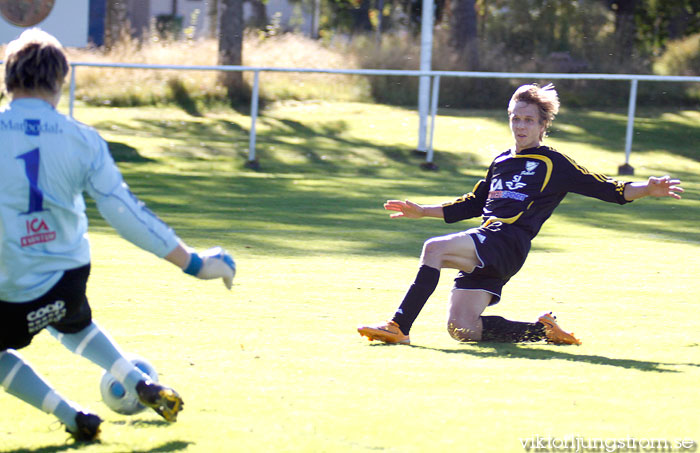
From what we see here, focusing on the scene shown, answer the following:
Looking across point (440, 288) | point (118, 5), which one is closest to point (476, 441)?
point (440, 288)

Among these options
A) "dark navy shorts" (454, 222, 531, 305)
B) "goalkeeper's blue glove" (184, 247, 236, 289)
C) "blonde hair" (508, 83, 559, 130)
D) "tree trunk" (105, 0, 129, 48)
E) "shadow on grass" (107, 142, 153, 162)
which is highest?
"tree trunk" (105, 0, 129, 48)

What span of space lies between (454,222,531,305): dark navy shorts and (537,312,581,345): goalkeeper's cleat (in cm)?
32

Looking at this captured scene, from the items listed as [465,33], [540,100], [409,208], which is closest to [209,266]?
[409,208]

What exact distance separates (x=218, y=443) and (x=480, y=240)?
7.53 feet

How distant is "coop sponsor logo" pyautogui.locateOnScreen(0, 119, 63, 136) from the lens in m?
3.33

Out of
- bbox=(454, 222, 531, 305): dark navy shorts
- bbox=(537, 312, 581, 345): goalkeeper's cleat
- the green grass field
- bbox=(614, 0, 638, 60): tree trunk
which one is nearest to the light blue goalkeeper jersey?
the green grass field

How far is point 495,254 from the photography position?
17.6 feet

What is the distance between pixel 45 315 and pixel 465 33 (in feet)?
75.6

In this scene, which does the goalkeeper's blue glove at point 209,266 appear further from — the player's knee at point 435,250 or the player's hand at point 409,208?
the player's hand at point 409,208

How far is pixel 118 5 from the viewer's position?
26.8m

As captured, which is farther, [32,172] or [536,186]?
[536,186]

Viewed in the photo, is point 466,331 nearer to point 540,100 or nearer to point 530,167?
point 530,167

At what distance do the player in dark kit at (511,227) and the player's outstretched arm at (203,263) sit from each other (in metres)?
1.86

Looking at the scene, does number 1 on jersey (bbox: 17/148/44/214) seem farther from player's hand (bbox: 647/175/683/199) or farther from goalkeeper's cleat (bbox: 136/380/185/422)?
player's hand (bbox: 647/175/683/199)
